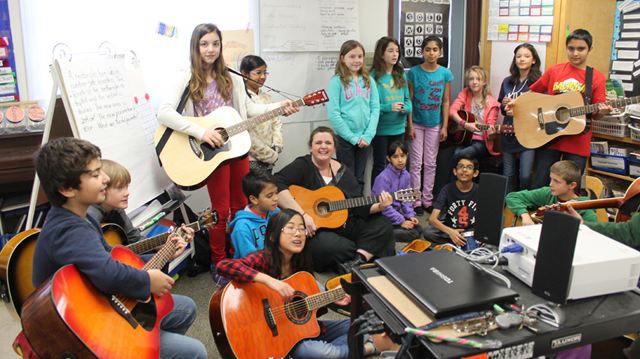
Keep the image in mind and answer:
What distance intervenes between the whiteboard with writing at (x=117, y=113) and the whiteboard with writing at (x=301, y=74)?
1101mm

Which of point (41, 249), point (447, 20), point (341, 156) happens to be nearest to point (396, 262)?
point (41, 249)

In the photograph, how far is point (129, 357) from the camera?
172cm

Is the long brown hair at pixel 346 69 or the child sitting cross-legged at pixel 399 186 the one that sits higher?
the long brown hair at pixel 346 69

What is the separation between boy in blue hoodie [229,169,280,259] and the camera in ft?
9.20

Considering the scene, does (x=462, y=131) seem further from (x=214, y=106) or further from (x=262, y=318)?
(x=262, y=318)

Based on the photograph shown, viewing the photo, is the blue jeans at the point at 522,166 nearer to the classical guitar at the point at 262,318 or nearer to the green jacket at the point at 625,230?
the green jacket at the point at 625,230

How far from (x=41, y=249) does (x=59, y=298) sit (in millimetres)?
230

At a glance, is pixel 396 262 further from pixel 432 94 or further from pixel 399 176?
pixel 432 94

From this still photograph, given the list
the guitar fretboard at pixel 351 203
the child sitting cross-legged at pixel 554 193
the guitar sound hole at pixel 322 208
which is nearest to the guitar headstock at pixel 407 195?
the guitar fretboard at pixel 351 203

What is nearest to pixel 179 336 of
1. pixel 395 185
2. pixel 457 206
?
→ pixel 395 185

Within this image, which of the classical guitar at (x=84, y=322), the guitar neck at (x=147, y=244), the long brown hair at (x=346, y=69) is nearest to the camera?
the classical guitar at (x=84, y=322)

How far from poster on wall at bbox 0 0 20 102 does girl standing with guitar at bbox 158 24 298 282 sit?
1116 mm

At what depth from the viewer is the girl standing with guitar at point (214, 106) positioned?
10.2 feet

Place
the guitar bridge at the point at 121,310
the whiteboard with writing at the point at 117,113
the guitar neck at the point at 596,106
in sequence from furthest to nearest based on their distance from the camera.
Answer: the guitar neck at the point at 596,106 < the whiteboard with writing at the point at 117,113 < the guitar bridge at the point at 121,310
